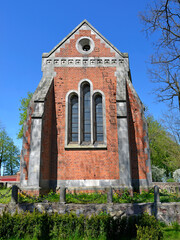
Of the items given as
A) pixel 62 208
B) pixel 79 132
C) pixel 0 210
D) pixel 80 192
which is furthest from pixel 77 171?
pixel 0 210

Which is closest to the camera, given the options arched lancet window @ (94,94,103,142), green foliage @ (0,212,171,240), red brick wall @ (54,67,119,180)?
green foliage @ (0,212,171,240)

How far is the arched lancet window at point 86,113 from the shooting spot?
483 inches

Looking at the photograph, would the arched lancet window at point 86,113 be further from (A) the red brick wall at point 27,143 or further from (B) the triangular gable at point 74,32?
(A) the red brick wall at point 27,143

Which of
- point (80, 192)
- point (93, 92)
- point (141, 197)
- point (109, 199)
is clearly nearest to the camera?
point (109, 199)

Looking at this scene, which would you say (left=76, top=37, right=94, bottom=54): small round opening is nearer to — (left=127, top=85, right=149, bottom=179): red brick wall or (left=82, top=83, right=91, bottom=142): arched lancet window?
(left=82, top=83, right=91, bottom=142): arched lancet window

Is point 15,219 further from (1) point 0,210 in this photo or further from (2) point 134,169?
(2) point 134,169

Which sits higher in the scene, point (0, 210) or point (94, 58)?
point (94, 58)

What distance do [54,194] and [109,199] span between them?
3.43m

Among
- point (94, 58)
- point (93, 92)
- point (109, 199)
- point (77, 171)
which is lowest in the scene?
point (109, 199)

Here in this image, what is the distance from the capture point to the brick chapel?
10875 millimetres

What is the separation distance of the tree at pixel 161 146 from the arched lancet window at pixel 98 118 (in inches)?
662

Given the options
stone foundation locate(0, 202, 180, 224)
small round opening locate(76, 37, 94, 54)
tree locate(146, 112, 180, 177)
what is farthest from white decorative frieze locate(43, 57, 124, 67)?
tree locate(146, 112, 180, 177)

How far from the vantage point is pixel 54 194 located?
10430 millimetres

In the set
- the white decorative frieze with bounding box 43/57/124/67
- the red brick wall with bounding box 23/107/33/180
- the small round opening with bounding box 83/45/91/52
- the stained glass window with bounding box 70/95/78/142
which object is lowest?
the red brick wall with bounding box 23/107/33/180
